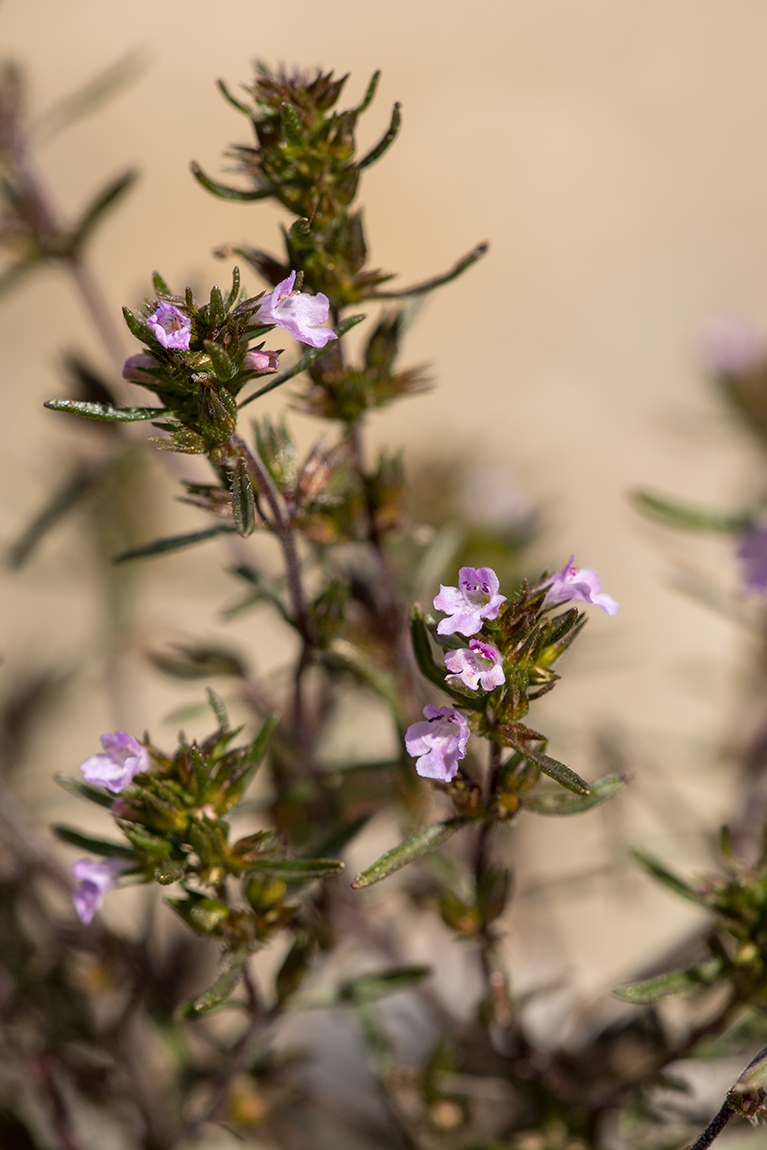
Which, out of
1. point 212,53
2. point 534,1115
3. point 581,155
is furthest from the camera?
point 212,53

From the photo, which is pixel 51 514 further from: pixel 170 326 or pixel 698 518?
pixel 698 518

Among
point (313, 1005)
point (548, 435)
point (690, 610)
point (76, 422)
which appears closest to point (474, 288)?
point (548, 435)

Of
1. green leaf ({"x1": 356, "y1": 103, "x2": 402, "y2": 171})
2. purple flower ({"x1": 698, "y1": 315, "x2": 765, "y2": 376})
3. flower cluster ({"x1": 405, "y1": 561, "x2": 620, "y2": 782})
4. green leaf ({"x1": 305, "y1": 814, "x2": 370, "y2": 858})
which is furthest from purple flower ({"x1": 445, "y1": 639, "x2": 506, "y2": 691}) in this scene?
purple flower ({"x1": 698, "y1": 315, "x2": 765, "y2": 376})

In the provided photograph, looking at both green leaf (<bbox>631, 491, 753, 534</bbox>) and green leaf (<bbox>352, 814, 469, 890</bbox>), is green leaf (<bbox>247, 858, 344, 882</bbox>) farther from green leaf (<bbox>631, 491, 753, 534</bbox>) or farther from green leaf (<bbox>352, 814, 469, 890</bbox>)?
green leaf (<bbox>631, 491, 753, 534</bbox>)

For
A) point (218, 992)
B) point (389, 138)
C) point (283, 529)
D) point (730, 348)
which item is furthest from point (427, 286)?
point (730, 348)

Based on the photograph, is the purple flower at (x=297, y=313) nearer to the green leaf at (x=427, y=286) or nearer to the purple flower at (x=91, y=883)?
the green leaf at (x=427, y=286)

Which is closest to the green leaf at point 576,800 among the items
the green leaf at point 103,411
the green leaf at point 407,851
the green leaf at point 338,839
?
the green leaf at point 407,851

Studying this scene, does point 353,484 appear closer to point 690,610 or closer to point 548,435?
point 690,610
